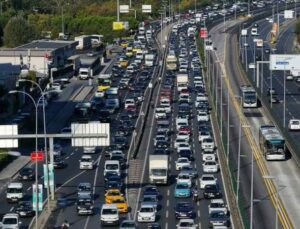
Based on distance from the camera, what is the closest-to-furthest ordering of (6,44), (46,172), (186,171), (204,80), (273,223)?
(273,223), (46,172), (186,171), (204,80), (6,44)

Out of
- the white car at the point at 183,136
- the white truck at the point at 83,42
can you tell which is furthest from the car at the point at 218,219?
the white truck at the point at 83,42

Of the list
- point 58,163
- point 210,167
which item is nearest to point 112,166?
point 58,163

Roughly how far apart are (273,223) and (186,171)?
656 inches

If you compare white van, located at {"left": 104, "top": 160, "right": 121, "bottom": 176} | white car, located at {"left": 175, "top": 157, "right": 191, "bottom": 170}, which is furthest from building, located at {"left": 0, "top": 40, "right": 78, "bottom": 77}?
white van, located at {"left": 104, "top": 160, "right": 121, "bottom": 176}

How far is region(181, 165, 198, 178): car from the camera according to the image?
3274 inches

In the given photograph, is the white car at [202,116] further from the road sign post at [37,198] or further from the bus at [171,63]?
the bus at [171,63]

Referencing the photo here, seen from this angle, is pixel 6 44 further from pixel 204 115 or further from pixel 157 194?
pixel 157 194

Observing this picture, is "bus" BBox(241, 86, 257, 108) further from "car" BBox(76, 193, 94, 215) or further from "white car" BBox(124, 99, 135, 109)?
"car" BBox(76, 193, 94, 215)

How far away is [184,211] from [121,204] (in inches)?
174

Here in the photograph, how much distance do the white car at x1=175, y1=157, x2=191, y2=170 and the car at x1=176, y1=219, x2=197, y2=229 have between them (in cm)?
1992

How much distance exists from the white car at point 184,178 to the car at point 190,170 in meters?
0.57

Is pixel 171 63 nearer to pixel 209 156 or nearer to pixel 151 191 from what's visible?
pixel 209 156

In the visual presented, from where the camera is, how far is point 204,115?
111m

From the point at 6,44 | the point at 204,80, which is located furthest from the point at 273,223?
the point at 6,44
